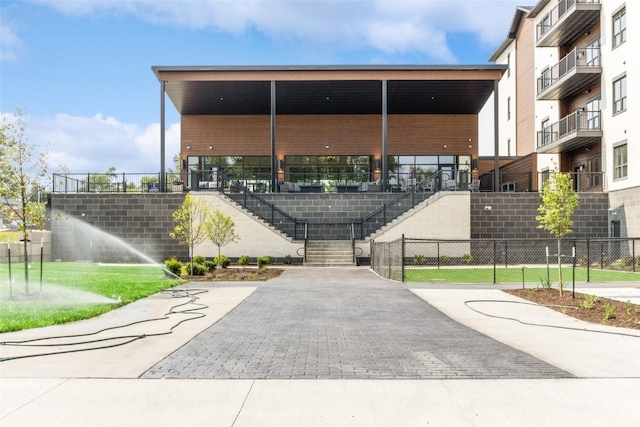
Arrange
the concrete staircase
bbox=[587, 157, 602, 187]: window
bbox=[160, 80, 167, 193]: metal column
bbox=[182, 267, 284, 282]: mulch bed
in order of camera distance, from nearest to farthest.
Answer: bbox=[182, 267, 284, 282]: mulch bed → the concrete staircase → bbox=[160, 80, 167, 193]: metal column → bbox=[587, 157, 602, 187]: window

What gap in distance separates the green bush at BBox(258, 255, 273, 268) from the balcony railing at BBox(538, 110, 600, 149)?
18.7 metres

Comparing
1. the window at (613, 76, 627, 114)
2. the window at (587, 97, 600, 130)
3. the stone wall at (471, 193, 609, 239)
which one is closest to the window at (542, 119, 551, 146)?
the window at (587, 97, 600, 130)

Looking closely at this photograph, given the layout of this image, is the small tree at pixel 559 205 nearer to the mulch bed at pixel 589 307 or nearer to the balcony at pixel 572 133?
the mulch bed at pixel 589 307

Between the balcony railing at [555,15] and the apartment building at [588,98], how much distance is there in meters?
0.06

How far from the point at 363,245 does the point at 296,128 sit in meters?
13.9

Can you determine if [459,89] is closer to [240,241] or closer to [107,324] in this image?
[240,241]

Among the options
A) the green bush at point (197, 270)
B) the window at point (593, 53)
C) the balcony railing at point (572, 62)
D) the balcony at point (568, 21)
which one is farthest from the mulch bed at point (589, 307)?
the balcony at point (568, 21)

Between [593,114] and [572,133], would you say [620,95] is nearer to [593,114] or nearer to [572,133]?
[593,114]

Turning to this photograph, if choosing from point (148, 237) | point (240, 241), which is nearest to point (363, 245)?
point (240, 241)

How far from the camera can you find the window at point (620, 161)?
88.5 ft

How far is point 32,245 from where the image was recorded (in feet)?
89.6

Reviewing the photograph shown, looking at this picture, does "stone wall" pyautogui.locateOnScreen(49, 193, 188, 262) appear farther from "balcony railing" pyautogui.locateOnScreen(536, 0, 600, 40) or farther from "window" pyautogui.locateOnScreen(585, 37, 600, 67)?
"balcony railing" pyautogui.locateOnScreen(536, 0, 600, 40)

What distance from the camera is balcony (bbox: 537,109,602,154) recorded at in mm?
29297
